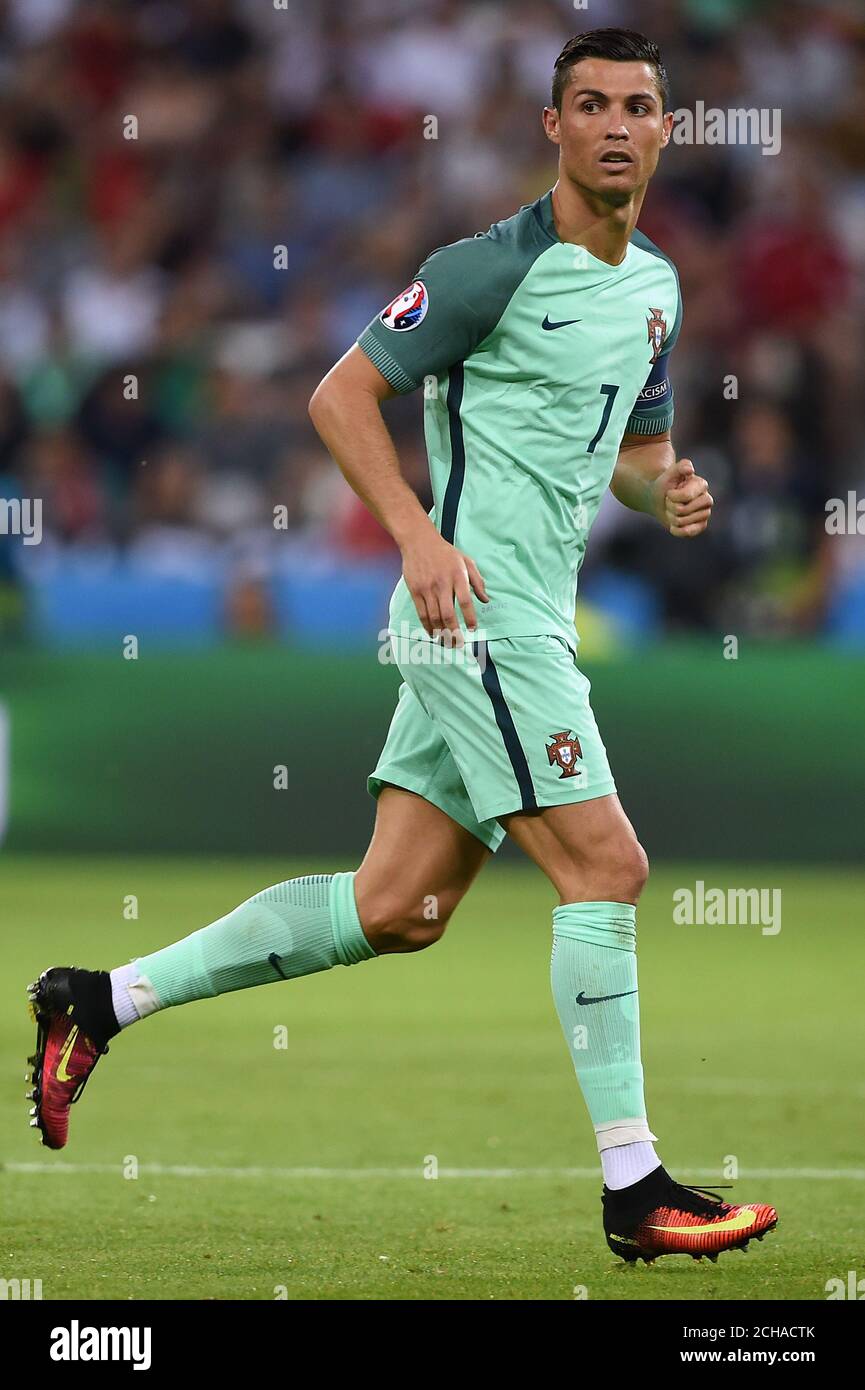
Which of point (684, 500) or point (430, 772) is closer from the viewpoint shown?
point (430, 772)

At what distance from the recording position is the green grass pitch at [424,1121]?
4117mm

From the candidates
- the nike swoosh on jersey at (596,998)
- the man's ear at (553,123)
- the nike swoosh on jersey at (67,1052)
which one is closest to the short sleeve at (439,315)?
the man's ear at (553,123)

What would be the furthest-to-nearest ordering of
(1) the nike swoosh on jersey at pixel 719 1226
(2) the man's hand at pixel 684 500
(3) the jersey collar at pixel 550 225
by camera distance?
(2) the man's hand at pixel 684 500 → (3) the jersey collar at pixel 550 225 → (1) the nike swoosh on jersey at pixel 719 1226

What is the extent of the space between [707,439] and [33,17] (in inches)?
264

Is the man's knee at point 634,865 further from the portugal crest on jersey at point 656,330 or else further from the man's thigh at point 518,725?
the portugal crest on jersey at point 656,330

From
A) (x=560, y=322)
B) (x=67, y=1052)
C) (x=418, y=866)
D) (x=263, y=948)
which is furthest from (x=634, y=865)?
(x=67, y=1052)

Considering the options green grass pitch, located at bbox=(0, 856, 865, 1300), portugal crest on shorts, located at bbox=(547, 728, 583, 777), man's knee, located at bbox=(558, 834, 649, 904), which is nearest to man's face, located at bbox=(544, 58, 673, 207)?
portugal crest on shorts, located at bbox=(547, 728, 583, 777)

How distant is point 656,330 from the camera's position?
4371 mm

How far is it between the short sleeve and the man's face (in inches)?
9.9

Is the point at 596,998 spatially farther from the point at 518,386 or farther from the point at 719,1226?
the point at 518,386

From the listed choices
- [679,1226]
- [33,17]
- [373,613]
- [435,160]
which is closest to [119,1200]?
[679,1226]

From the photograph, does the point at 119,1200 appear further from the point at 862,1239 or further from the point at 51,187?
the point at 51,187

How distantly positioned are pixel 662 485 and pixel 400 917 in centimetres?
109

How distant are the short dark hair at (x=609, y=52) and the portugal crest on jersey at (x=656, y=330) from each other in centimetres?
41
